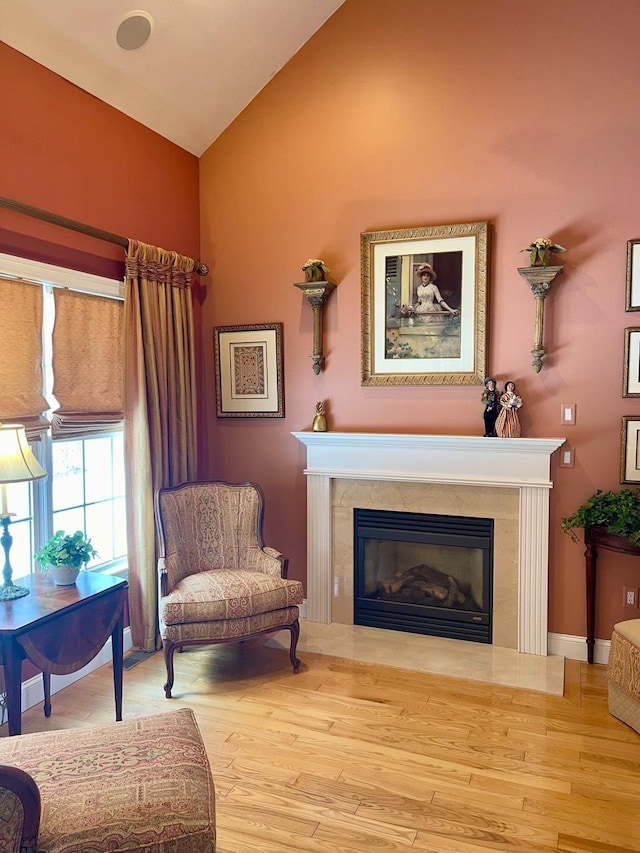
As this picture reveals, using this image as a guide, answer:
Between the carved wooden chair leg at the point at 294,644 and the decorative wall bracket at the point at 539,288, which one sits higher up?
the decorative wall bracket at the point at 539,288

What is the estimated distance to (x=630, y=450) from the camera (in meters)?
3.33

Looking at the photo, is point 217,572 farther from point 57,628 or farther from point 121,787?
point 121,787

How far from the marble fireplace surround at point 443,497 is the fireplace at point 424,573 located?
2.4 inches

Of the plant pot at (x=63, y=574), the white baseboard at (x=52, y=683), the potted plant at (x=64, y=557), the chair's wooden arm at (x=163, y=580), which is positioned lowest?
the white baseboard at (x=52, y=683)

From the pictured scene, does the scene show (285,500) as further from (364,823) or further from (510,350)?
(364,823)

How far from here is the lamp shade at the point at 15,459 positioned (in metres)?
2.42

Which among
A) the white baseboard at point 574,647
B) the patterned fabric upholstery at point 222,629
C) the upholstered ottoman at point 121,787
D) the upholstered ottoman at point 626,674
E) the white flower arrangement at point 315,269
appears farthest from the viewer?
the white flower arrangement at point 315,269

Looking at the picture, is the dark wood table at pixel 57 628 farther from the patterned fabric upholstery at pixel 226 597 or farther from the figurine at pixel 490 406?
the figurine at pixel 490 406

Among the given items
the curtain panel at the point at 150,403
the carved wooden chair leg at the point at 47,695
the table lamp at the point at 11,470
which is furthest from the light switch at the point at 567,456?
the carved wooden chair leg at the point at 47,695

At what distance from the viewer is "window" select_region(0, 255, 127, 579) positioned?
3074 millimetres

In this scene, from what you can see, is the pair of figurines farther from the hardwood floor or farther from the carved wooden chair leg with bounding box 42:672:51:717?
the carved wooden chair leg with bounding box 42:672:51:717

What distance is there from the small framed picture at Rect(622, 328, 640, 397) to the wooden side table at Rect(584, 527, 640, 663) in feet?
2.61

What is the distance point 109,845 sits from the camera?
1500mm

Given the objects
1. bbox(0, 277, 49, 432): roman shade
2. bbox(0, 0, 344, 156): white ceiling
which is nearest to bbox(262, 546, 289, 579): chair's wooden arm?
bbox(0, 277, 49, 432): roman shade
